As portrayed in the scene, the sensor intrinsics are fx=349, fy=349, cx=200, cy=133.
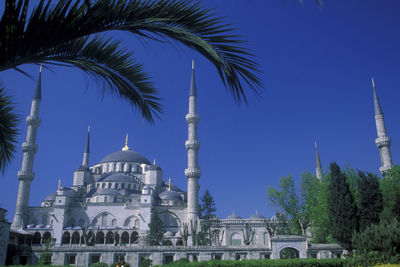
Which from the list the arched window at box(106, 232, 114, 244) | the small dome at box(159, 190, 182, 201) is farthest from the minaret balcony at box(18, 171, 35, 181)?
the small dome at box(159, 190, 182, 201)

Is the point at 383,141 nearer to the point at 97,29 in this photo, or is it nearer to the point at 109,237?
the point at 109,237

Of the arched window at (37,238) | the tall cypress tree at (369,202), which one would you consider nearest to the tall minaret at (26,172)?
the arched window at (37,238)

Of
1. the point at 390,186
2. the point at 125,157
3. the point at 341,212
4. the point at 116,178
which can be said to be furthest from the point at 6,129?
the point at 125,157

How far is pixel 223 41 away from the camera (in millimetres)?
3277

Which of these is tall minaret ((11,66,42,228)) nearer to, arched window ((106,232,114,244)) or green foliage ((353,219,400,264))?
arched window ((106,232,114,244))

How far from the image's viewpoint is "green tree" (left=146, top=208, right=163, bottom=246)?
33.0m


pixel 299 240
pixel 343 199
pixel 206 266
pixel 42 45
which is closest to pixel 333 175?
pixel 343 199

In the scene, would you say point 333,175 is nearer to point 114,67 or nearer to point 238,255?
point 238,255

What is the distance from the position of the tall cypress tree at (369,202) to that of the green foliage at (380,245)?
1288 cm

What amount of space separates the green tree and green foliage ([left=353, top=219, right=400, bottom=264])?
2475 cm

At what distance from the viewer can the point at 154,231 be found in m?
34.8

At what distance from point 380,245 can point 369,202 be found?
13.7 m

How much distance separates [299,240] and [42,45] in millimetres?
25050

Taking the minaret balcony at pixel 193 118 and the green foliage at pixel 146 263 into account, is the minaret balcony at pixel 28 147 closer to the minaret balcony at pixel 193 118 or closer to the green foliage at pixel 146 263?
the minaret balcony at pixel 193 118
